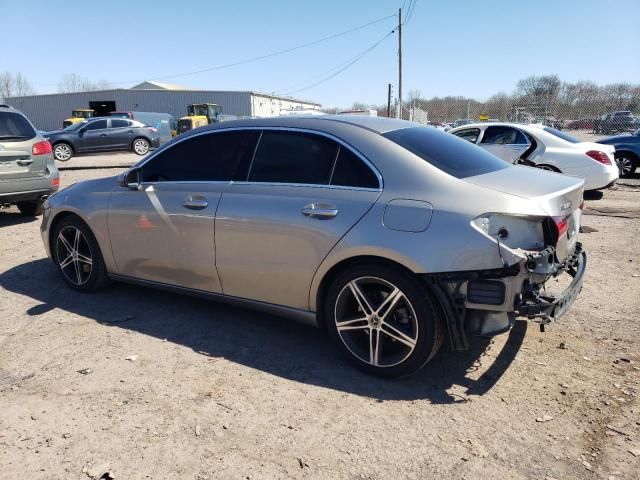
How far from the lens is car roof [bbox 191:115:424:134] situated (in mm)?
3556

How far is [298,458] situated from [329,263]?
1.20 metres

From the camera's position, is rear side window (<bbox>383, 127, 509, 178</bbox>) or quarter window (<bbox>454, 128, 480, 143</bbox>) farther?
quarter window (<bbox>454, 128, 480, 143</bbox>)

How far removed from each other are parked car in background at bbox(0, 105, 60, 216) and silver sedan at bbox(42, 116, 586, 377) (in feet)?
13.1

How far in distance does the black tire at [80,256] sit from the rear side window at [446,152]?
2939 mm

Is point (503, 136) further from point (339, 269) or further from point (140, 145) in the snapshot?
point (140, 145)

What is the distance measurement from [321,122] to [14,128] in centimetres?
626

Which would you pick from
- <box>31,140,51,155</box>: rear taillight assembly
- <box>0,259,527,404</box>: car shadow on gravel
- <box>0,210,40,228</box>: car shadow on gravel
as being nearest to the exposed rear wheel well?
<box>0,259,527,404</box>: car shadow on gravel

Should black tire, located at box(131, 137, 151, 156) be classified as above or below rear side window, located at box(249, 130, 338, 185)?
below

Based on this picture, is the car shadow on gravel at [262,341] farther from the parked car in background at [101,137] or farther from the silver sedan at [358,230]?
the parked car in background at [101,137]

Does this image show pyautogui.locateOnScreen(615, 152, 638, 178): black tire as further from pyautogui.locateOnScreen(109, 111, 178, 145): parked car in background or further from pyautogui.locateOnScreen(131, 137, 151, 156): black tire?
pyautogui.locateOnScreen(109, 111, 178, 145): parked car in background

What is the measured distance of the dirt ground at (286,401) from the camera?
2453 mm

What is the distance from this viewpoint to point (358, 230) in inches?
122

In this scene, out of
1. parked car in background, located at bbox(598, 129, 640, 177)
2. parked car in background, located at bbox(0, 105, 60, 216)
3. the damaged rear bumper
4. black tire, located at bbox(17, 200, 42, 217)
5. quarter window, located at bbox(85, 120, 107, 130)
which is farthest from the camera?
quarter window, located at bbox(85, 120, 107, 130)

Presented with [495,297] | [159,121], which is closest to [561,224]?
[495,297]
